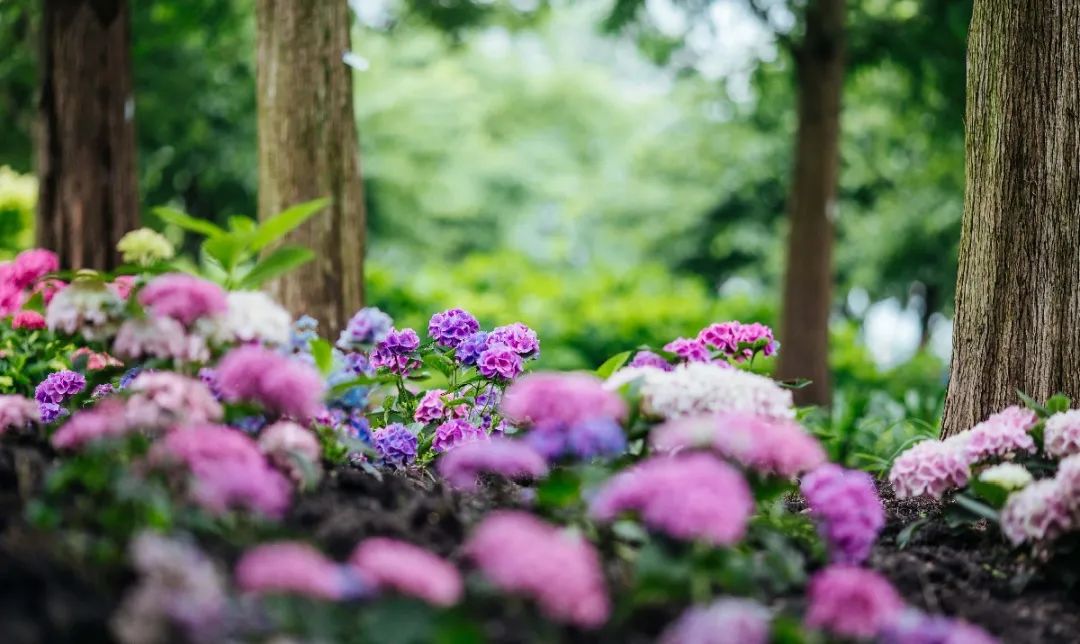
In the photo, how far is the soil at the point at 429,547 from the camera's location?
1.49m

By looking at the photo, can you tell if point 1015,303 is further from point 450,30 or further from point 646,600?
point 450,30

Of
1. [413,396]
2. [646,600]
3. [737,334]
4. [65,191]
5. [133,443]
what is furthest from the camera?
[65,191]

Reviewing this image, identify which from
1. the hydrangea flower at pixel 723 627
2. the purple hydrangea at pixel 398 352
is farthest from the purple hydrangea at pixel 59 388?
the hydrangea flower at pixel 723 627

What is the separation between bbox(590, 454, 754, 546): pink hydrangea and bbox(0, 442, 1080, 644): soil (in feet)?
0.77

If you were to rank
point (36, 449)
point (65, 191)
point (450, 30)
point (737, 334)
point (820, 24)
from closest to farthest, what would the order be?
1. point (36, 449)
2. point (737, 334)
3. point (65, 191)
4. point (820, 24)
5. point (450, 30)

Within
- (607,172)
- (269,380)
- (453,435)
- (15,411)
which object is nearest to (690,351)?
(453,435)

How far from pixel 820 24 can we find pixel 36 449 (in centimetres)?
597

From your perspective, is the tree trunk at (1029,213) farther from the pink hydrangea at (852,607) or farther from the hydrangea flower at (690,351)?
the pink hydrangea at (852,607)

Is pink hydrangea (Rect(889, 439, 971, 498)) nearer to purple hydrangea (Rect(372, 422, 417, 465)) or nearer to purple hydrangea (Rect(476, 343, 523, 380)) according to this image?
purple hydrangea (Rect(476, 343, 523, 380))

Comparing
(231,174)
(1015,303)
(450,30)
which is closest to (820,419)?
(1015,303)

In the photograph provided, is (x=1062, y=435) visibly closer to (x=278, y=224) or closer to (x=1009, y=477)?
(x=1009, y=477)

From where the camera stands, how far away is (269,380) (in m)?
1.93

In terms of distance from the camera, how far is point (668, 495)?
1640 millimetres

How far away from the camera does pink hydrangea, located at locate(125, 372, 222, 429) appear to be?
1.96 meters
